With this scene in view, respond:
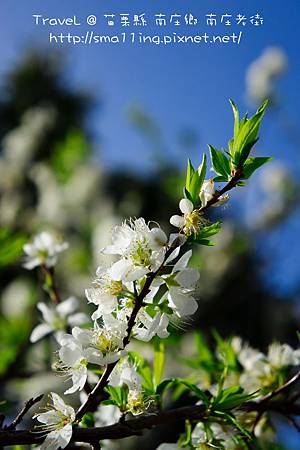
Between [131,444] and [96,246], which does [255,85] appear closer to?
[96,246]

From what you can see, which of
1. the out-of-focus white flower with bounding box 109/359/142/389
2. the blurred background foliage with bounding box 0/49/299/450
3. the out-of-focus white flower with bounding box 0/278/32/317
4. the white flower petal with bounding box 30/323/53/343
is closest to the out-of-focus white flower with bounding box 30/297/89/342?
the white flower petal with bounding box 30/323/53/343

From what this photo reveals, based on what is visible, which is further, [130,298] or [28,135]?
[28,135]

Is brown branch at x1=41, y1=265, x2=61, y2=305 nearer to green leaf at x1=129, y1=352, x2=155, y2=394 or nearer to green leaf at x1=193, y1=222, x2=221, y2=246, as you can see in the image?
green leaf at x1=129, y1=352, x2=155, y2=394

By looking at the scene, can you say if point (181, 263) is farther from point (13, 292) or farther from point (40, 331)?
point (13, 292)

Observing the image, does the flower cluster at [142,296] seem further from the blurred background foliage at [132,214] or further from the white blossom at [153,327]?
the blurred background foliage at [132,214]

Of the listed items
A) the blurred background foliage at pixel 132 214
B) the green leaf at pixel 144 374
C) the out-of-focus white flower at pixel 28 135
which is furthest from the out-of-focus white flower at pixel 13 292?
the green leaf at pixel 144 374

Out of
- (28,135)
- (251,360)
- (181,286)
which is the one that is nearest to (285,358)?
(251,360)
